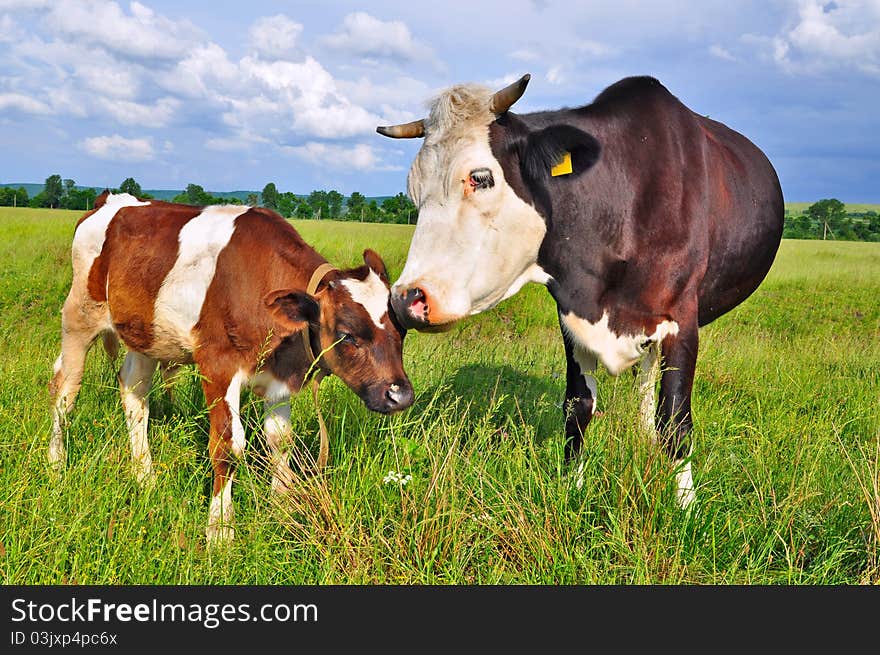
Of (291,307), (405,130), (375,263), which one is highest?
(405,130)

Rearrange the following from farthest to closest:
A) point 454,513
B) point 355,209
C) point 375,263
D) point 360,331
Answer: point 355,209, point 375,263, point 360,331, point 454,513

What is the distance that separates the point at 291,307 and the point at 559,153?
179 cm

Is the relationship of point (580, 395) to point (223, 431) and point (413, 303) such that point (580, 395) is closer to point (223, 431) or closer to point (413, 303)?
point (413, 303)

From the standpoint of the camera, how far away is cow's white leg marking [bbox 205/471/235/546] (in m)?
3.68

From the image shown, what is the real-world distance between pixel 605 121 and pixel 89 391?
431 centimetres

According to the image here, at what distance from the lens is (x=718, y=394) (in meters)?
6.72

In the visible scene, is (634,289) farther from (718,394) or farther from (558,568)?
(718,394)

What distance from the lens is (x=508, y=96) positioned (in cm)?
392

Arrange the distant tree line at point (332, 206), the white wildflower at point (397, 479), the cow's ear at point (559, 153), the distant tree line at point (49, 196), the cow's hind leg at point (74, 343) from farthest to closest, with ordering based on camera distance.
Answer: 1. the distant tree line at point (49, 196)
2. the distant tree line at point (332, 206)
3. the cow's hind leg at point (74, 343)
4. the cow's ear at point (559, 153)
5. the white wildflower at point (397, 479)

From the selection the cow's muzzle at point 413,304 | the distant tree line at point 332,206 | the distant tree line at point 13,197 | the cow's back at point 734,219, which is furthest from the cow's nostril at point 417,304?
the distant tree line at point 13,197

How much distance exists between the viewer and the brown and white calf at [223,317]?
4367 mm

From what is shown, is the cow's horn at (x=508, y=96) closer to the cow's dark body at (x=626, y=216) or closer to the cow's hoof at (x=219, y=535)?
the cow's dark body at (x=626, y=216)

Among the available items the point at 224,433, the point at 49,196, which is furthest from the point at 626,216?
the point at 49,196

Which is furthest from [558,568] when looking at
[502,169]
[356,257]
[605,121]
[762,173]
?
[356,257]
